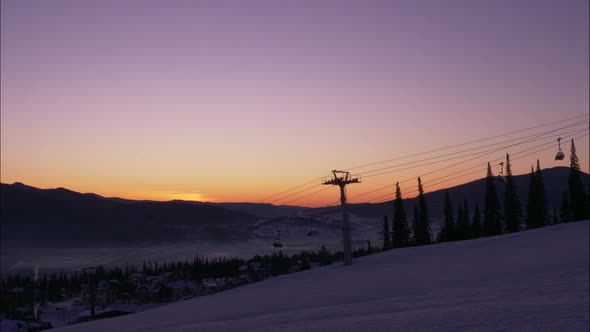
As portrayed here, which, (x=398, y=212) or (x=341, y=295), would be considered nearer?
(x=341, y=295)

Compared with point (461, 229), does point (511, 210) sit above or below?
above

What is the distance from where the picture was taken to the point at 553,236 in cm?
4391

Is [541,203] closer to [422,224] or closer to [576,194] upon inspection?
[576,194]

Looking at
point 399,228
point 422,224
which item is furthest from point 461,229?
point 399,228

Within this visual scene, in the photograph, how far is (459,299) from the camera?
18078 millimetres

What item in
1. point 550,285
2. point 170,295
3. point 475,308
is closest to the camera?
point 475,308

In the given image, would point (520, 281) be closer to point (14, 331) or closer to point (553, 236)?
point (553, 236)

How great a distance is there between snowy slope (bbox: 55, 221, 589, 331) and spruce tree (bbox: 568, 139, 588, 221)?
3824cm

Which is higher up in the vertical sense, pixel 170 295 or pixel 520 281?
pixel 520 281

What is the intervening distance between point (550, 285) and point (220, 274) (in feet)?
479

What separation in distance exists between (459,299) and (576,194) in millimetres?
71558

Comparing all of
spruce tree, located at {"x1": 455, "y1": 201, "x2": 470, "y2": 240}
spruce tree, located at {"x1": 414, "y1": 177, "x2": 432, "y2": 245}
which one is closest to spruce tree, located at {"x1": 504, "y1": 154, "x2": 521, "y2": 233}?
spruce tree, located at {"x1": 455, "y1": 201, "x2": 470, "y2": 240}

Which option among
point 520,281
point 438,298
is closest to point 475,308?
point 438,298

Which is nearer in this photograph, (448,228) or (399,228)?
(448,228)
